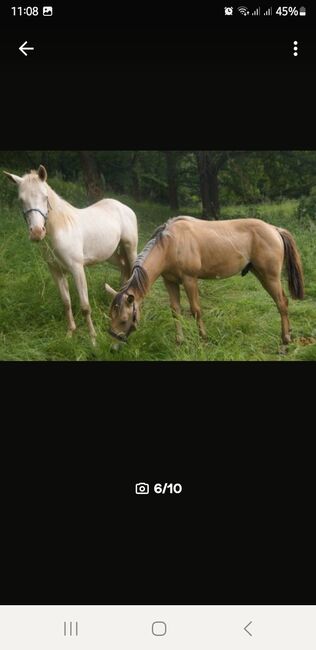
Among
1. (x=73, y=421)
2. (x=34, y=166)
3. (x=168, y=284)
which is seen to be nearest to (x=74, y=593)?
(x=73, y=421)

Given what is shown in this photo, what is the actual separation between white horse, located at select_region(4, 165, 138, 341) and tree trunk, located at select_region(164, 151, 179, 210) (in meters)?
0.72

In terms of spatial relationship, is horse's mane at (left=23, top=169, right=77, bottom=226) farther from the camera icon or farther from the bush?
the camera icon

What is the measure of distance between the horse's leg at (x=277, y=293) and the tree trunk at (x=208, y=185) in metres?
0.70

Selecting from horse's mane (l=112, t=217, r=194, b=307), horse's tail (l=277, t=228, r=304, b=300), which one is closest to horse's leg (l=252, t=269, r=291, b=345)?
horse's tail (l=277, t=228, r=304, b=300)

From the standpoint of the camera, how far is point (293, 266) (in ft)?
11.6

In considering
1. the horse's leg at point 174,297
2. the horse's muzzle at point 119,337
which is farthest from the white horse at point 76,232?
the horse's leg at point 174,297

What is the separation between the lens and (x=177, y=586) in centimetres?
162

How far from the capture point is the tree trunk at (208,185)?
84.0 inches

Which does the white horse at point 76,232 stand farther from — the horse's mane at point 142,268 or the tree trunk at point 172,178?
the tree trunk at point 172,178

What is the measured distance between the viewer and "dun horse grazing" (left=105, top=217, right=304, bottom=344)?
11.1ft

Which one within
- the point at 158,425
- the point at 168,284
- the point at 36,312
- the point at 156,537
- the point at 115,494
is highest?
the point at 168,284

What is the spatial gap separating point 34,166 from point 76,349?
0.99 m
